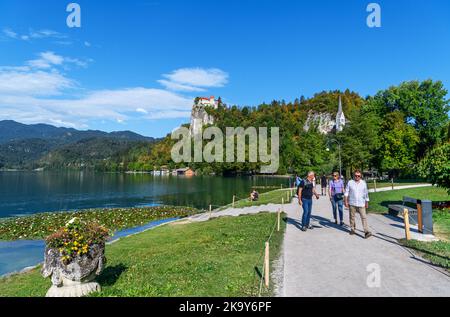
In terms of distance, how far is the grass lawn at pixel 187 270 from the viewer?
8.65 m

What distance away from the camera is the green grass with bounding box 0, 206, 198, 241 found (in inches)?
1126

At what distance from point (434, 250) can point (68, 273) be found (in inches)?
431

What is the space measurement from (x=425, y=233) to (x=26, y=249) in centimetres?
2456

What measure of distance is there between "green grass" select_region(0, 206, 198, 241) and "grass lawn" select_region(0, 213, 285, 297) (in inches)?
480

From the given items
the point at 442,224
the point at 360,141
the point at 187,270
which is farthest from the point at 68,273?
the point at 360,141

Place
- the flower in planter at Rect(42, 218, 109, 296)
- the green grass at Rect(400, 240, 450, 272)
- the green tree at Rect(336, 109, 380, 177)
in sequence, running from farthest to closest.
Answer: the green tree at Rect(336, 109, 380, 177) → the green grass at Rect(400, 240, 450, 272) → the flower in planter at Rect(42, 218, 109, 296)

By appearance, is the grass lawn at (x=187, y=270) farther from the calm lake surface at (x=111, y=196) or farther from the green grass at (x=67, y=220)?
the calm lake surface at (x=111, y=196)

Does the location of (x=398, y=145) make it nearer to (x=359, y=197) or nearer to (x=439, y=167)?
(x=439, y=167)

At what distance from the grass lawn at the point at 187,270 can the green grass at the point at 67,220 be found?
12.2 metres

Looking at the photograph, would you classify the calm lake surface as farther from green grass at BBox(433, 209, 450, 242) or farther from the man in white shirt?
the man in white shirt

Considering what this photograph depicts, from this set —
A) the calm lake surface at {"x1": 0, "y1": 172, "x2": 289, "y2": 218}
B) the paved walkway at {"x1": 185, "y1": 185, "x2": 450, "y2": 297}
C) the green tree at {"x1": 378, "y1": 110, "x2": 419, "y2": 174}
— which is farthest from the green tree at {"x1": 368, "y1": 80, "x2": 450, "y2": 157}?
the paved walkway at {"x1": 185, "y1": 185, "x2": 450, "y2": 297}

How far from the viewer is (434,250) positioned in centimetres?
1107
